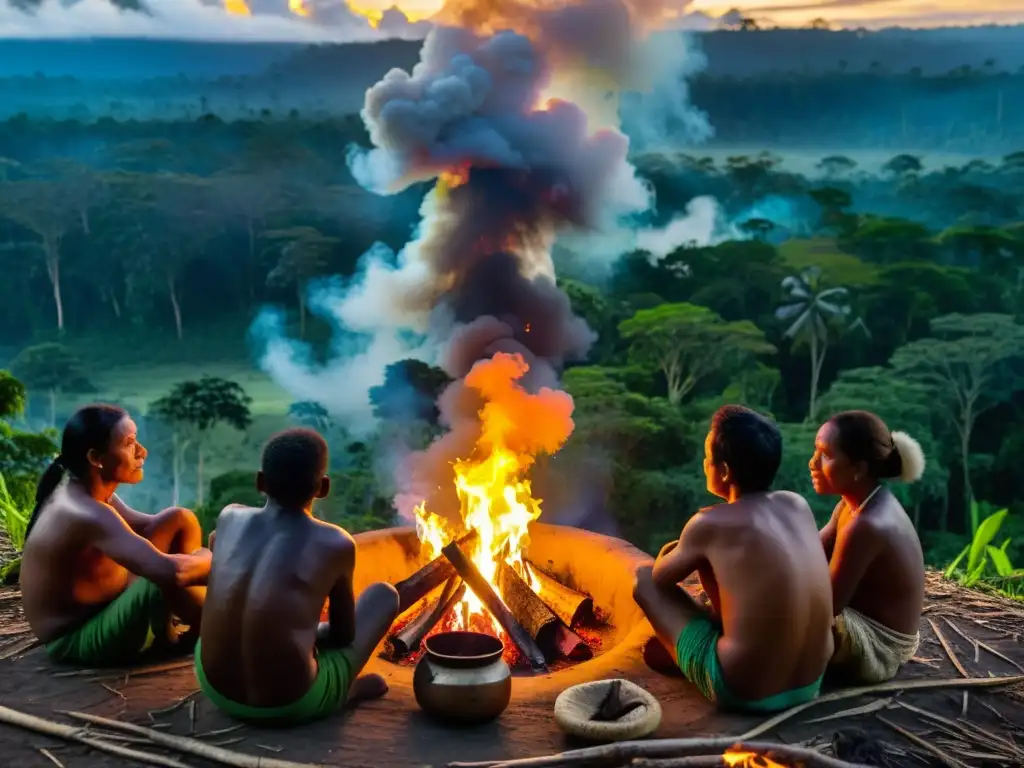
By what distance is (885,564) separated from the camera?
13.6ft

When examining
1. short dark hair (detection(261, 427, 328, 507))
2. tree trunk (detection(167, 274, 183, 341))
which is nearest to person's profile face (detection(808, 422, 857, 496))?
short dark hair (detection(261, 427, 328, 507))

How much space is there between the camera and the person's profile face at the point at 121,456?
4.26 metres

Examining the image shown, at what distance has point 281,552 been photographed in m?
3.66

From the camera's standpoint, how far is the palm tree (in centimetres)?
1474

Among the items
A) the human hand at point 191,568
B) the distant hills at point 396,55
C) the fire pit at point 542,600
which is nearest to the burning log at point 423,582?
the fire pit at point 542,600

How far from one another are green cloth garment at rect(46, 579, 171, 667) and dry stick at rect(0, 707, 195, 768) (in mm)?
447

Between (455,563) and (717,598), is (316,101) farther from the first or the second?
(717,598)

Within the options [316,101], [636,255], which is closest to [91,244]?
[316,101]

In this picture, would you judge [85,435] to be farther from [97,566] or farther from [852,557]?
[852,557]

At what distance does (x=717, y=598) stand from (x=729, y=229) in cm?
1154

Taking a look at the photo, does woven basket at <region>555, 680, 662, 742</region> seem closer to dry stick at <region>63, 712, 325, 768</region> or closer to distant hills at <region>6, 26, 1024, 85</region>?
dry stick at <region>63, 712, 325, 768</region>

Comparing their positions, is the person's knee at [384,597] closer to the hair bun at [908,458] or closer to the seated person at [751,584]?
the seated person at [751,584]

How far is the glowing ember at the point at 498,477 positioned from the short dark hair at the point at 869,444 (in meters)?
2.19

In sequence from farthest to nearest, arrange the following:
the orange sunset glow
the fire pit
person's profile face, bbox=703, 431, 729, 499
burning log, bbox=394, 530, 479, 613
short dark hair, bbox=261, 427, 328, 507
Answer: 1. the orange sunset glow
2. burning log, bbox=394, 530, 479, 613
3. the fire pit
4. person's profile face, bbox=703, 431, 729, 499
5. short dark hair, bbox=261, 427, 328, 507
